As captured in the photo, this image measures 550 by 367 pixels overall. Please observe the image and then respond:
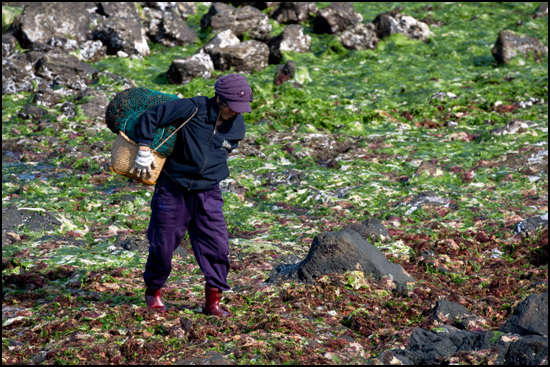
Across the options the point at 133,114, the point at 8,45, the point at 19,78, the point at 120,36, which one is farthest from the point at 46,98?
the point at 133,114

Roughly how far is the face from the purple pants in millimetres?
638

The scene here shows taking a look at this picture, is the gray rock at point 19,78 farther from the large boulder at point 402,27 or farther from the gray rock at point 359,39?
the large boulder at point 402,27

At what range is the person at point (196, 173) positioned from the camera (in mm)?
4996

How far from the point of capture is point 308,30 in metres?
19.9

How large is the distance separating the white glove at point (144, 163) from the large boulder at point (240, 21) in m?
14.0

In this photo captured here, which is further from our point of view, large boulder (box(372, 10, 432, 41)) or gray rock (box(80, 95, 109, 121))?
large boulder (box(372, 10, 432, 41))

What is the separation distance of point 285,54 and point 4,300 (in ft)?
41.0

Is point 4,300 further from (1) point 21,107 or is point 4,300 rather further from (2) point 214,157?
(1) point 21,107

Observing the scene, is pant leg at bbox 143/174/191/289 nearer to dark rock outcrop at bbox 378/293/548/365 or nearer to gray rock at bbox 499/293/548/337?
dark rock outcrop at bbox 378/293/548/365

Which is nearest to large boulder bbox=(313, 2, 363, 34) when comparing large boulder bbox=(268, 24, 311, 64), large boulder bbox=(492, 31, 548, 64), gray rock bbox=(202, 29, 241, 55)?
large boulder bbox=(268, 24, 311, 64)

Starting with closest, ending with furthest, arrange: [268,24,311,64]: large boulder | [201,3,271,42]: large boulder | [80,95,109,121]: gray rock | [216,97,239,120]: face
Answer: [216,97,239,120]: face, [80,95,109,121]: gray rock, [268,24,311,64]: large boulder, [201,3,271,42]: large boulder

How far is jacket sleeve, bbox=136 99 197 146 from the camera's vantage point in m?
4.94

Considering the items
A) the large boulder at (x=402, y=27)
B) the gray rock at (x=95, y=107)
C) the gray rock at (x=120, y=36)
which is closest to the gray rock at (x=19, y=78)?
→ the gray rock at (x=95, y=107)

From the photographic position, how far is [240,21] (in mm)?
18641
